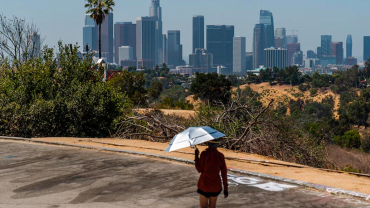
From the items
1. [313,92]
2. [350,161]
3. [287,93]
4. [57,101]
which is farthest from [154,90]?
[287,93]

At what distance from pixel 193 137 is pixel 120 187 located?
4344 mm

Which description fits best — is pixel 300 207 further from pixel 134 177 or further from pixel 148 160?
pixel 148 160

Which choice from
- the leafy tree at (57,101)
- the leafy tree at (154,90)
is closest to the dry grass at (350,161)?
the leafy tree at (57,101)

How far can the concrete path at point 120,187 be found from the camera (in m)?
9.34

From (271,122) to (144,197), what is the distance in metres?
9.80

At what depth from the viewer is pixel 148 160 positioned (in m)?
14.2

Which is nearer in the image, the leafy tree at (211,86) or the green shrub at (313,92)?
the leafy tree at (211,86)

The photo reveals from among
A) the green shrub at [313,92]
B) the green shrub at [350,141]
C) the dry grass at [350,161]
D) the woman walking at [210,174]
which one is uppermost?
the green shrub at [313,92]

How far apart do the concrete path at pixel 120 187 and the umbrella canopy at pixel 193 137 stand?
8.02ft

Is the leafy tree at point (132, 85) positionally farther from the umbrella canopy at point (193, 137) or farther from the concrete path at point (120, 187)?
the umbrella canopy at point (193, 137)

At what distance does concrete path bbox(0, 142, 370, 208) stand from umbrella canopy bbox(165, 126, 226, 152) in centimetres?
245

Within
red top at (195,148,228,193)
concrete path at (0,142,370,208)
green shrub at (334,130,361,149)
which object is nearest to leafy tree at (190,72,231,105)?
green shrub at (334,130,361,149)

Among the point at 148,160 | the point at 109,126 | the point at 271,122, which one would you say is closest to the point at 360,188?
the point at 148,160

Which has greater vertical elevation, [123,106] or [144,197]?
[123,106]
